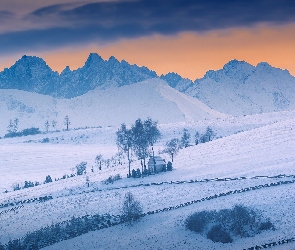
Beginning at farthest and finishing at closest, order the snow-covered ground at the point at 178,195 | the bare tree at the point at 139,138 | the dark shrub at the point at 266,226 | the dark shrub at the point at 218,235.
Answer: the bare tree at the point at 139,138
the snow-covered ground at the point at 178,195
the dark shrub at the point at 266,226
the dark shrub at the point at 218,235

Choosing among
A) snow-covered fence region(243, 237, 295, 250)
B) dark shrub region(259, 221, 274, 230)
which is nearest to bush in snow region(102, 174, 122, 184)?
dark shrub region(259, 221, 274, 230)

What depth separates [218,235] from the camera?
163ft

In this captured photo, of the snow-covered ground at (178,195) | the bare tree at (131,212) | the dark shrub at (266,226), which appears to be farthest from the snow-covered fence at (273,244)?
the bare tree at (131,212)

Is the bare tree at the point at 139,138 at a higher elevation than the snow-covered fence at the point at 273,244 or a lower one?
higher

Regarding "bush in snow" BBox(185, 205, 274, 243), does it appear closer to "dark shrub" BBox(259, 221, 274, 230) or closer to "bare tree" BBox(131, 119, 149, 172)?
"dark shrub" BBox(259, 221, 274, 230)

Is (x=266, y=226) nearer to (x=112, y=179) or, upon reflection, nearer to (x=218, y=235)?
(x=218, y=235)

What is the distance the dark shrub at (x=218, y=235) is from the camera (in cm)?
4883

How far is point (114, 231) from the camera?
2152 inches

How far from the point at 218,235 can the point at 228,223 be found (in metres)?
2.94

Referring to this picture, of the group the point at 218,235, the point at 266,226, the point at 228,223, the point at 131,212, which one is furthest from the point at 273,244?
the point at 131,212

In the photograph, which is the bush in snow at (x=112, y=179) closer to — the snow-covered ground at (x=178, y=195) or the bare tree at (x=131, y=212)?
the snow-covered ground at (x=178, y=195)

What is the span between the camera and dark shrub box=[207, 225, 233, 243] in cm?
4883

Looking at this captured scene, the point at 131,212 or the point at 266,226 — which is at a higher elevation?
the point at 131,212

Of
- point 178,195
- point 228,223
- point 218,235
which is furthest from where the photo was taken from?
point 178,195
